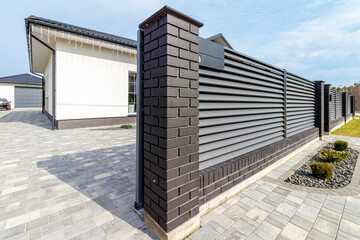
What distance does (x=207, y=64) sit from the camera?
2.08 metres

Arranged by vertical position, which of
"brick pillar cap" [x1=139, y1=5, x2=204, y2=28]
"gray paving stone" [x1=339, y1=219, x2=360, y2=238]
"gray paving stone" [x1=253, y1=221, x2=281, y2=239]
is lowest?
"gray paving stone" [x1=339, y1=219, x2=360, y2=238]

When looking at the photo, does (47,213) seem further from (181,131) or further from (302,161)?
(302,161)

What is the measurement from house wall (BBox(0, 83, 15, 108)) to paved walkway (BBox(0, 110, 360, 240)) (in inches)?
1180

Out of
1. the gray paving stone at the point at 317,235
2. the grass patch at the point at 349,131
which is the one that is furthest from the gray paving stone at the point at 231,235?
the grass patch at the point at 349,131

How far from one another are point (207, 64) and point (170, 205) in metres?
1.66

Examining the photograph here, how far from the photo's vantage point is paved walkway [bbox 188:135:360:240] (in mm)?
1767

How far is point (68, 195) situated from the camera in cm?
249

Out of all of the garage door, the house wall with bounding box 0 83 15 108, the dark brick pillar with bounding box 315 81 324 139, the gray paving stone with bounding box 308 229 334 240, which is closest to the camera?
the gray paving stone with bounding box 308 229 334 240

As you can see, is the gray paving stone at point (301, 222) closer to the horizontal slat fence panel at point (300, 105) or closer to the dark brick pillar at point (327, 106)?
the horizontal slat fence panel at point (300, 105)

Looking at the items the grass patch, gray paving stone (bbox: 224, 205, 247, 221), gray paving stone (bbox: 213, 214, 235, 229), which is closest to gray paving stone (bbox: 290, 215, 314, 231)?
gray paving stone (bbox: 224, 205, 247, 221)

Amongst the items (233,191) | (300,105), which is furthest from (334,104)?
(233,191)

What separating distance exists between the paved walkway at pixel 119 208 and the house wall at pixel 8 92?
30.0 metres

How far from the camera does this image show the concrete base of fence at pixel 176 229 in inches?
63.4

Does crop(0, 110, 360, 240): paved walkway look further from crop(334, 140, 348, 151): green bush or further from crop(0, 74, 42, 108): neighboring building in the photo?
crop(0, 74, 42, 108): neighboring building
